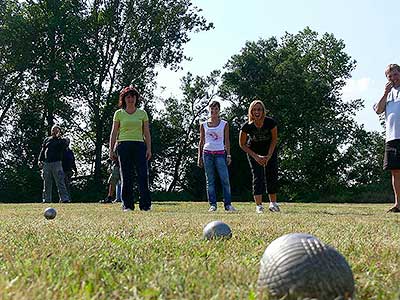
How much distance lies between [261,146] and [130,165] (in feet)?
6.31

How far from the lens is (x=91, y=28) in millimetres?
34000

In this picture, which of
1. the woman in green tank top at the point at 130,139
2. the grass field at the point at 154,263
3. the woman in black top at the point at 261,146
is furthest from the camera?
the woman in green tank top at the point at 130,139

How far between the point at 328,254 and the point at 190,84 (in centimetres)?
3813

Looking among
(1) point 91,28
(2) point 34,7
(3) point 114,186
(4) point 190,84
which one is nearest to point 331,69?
(4) point 190,84

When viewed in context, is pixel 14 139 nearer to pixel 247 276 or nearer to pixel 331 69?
pixel 331 69

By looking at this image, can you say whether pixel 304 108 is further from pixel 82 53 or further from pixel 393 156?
pixel 393 156

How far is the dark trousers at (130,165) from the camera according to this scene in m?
8.95

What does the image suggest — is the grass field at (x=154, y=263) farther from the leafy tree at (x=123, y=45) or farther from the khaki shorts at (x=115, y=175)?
the leafy tree at (x=123, y=45)

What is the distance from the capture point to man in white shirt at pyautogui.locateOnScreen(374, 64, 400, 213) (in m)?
8.06


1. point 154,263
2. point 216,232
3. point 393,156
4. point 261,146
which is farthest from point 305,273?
point 261,146

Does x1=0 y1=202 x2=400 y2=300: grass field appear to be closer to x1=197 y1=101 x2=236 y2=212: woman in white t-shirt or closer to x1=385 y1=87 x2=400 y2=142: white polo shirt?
x1=385 y1=87 x2=400 y2=142: white polo shirt

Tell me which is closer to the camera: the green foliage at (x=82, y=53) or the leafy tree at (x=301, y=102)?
the green foliage at (x=82, y=53)

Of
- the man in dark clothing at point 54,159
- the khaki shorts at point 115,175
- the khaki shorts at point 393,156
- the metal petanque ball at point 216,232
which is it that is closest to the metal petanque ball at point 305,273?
the metal petanque ball at point 216,232

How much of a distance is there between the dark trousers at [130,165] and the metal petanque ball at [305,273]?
6707 mm
